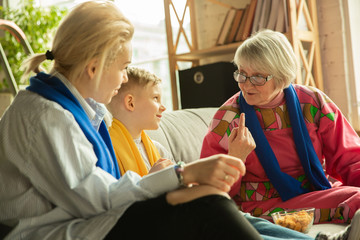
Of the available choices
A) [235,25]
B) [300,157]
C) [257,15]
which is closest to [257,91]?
[300,157]

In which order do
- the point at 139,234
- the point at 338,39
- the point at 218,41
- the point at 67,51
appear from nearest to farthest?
the point at 139,234, the point at 67,51, the point at 338,39, the point at 218,41

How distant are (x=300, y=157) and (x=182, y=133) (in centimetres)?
61

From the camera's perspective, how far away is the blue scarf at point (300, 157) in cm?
186

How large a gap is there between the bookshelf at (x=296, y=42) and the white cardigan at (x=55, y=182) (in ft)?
6.54

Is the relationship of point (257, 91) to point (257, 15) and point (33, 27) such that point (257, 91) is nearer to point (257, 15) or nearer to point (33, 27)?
point (257, 15)

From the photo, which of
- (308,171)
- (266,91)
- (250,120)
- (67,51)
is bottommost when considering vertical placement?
(308,171)

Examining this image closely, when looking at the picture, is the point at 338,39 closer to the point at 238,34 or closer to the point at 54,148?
the point at 238,34

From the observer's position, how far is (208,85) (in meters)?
3.24

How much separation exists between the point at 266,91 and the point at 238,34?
4.30 feet

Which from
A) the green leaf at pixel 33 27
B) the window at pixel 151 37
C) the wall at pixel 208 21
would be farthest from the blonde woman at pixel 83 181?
the green leaf at pixel 33 27

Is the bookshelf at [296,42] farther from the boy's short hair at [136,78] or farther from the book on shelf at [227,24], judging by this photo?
the boy's short hair at [136,78]

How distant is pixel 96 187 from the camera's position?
1.01 meters

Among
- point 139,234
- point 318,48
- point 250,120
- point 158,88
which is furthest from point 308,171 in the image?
point 318,48

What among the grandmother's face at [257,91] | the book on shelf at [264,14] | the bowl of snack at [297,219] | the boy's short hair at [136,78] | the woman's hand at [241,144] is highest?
the book on shelf at [264,14]
